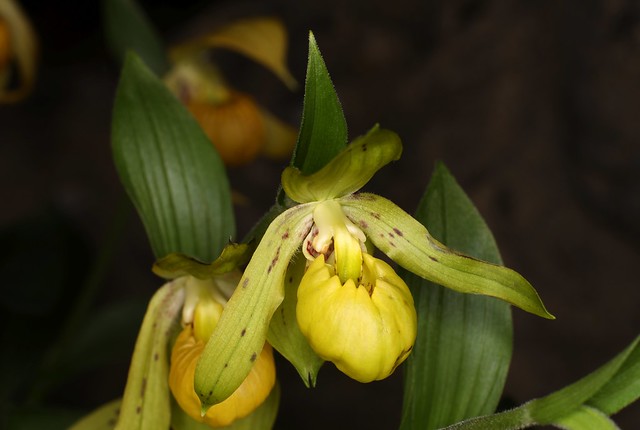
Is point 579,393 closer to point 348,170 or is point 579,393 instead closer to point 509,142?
point 348,170

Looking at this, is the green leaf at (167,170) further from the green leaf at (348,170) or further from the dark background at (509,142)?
the dark background at (509,142)

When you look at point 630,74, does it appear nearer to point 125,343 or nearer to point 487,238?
point 487,238

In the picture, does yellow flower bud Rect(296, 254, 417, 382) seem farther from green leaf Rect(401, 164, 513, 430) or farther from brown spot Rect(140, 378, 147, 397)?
brown spot Rect(140, 378, 147, 397)

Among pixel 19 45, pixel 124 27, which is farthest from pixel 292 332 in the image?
pixel 19 45

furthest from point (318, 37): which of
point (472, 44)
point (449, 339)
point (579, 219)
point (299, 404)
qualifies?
point (449, 339)

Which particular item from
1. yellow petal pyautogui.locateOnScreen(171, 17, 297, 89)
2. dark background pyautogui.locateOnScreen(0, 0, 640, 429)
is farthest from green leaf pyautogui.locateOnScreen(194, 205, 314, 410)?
dark background pyautogui.locateOnScreen(0, 0, 640, 429)

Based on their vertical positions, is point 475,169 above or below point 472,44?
below
